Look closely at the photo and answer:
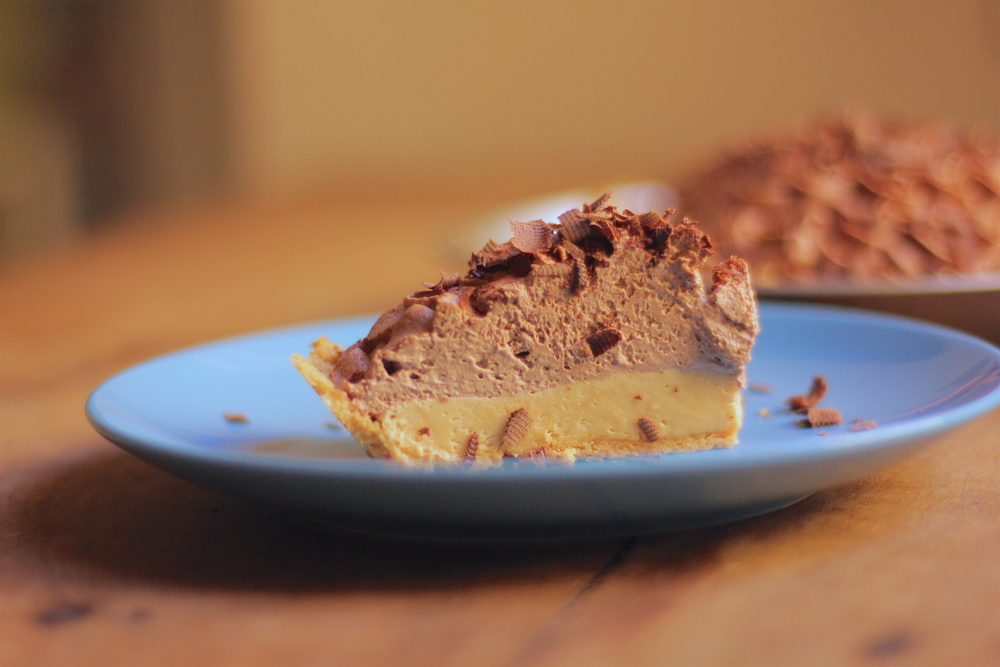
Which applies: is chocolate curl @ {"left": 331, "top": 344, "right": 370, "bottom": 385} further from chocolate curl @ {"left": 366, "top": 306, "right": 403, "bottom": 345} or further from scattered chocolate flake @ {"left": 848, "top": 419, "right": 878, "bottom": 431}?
scattered chocolate flake @ {"left": 848, "top": 419, "right": 878, "bottom": 431}

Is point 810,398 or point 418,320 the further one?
point 810,398

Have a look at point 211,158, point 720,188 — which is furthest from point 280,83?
point 720,188

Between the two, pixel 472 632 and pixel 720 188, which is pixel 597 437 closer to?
pixel 472 632

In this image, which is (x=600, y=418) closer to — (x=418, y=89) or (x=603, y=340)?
(x=603, y=340)

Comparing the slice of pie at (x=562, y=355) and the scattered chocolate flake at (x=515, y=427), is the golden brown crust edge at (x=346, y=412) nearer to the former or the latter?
the slice of pie at (x=562, y=355)

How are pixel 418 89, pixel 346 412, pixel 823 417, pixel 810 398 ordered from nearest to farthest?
1. pixel 346 412
2. pixel 823 417
3. pixel 810 398
4. pixel 418 89

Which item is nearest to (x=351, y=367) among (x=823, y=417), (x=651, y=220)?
(x=651, y=220)
